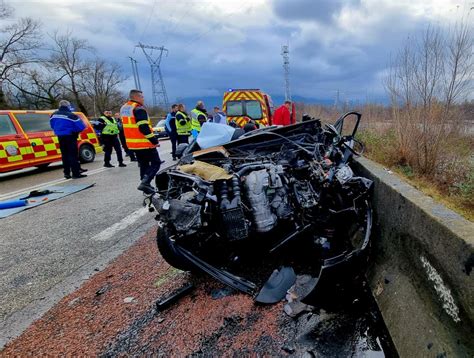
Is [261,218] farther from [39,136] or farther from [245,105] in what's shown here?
[245,105]

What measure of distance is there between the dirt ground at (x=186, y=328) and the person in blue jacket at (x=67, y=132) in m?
5.50

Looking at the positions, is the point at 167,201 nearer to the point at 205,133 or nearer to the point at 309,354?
the point at 309,354

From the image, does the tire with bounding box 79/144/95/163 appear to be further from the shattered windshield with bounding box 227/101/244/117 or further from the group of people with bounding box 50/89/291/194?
the shattered windshield with bounding box 227/101/244/117

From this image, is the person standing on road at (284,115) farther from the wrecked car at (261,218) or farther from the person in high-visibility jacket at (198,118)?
the wrecked car at (261,218)

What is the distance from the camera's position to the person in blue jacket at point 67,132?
22.9 ft

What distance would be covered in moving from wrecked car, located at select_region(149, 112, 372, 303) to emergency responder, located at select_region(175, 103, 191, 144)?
646 cm

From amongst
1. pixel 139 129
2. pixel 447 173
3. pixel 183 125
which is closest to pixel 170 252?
pixel 139 129

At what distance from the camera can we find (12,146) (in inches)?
295

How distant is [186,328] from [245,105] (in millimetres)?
10129

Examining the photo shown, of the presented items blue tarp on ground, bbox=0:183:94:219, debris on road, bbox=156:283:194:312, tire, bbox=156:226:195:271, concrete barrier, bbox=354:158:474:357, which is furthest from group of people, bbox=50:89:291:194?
concrete barrier, bbox=354:158:474:357

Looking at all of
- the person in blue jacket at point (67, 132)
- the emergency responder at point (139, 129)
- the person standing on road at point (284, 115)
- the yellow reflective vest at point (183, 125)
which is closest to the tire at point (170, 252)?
the emergency responder at point (139, 129)

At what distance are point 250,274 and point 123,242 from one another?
1.63 metres

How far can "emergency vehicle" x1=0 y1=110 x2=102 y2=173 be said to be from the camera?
292 inches

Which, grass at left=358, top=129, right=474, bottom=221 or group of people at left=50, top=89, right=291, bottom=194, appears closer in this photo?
Answer: grass at left=358, top=129, right=474, bottom=221
